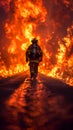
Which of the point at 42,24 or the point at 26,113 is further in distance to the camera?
the point at 42,24

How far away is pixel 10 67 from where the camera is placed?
4725 cm

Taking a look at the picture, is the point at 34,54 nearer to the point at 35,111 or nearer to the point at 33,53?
the point at 33,53

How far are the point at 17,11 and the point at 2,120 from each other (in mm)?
42034

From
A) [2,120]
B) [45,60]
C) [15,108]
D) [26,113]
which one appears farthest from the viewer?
[45,60]

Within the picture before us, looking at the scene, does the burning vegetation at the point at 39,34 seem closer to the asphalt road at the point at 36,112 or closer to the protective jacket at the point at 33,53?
the protective jacket at the point at 33,53

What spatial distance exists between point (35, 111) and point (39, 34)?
3945cm

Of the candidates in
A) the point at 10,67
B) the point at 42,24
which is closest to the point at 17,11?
the point at 42,24

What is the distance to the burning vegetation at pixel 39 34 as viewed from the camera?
46750 millimetres

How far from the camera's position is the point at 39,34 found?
156 ft

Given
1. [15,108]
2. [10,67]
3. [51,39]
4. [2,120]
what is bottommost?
[2,120]

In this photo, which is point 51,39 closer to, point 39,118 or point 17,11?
point 17,11

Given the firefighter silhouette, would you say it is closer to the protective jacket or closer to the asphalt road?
the protective jacket

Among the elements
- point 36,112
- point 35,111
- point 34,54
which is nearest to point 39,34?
point 34,54

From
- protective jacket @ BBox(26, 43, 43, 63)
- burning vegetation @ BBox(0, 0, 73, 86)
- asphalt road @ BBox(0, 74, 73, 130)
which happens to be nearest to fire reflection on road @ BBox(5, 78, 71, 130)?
asphalt road @ BBox(0, 74, 73, 130)
